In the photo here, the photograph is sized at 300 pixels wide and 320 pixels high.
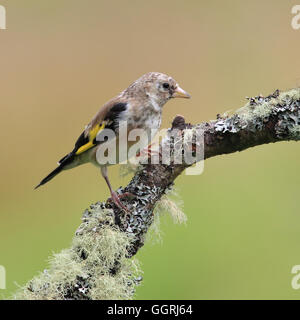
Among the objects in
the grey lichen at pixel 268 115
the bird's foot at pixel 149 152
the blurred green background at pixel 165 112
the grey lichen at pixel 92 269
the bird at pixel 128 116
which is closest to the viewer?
the grey lichen at pixel 92 269

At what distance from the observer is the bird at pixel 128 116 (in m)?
2.71

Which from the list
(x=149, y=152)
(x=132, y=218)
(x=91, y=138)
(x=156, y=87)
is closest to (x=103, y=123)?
(x=91, y=138)

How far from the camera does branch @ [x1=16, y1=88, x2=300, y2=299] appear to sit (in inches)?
73.4

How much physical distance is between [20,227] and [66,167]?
2.10 m

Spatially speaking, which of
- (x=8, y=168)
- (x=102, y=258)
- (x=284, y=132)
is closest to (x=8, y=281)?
(x=8, y=168)

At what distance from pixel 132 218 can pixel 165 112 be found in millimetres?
2564

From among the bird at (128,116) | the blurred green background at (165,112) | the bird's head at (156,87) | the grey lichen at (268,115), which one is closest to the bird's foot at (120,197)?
the grey lichen at (268,115)

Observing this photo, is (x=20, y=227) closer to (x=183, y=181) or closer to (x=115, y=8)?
(x=183, y=181)

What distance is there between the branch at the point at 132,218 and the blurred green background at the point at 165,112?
1681 mm

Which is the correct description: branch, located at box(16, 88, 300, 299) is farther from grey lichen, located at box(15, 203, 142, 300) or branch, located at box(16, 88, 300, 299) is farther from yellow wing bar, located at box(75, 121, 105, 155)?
yellow wing bar, located at box(75, 121, 105, 155)

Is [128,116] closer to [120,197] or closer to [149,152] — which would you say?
[149,152]

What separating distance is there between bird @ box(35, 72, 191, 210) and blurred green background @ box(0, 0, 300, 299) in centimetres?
129

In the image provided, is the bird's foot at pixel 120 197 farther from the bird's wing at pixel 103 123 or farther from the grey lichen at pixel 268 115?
the bird's wing at pixel 103 123

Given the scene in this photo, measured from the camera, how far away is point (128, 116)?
107 inches
